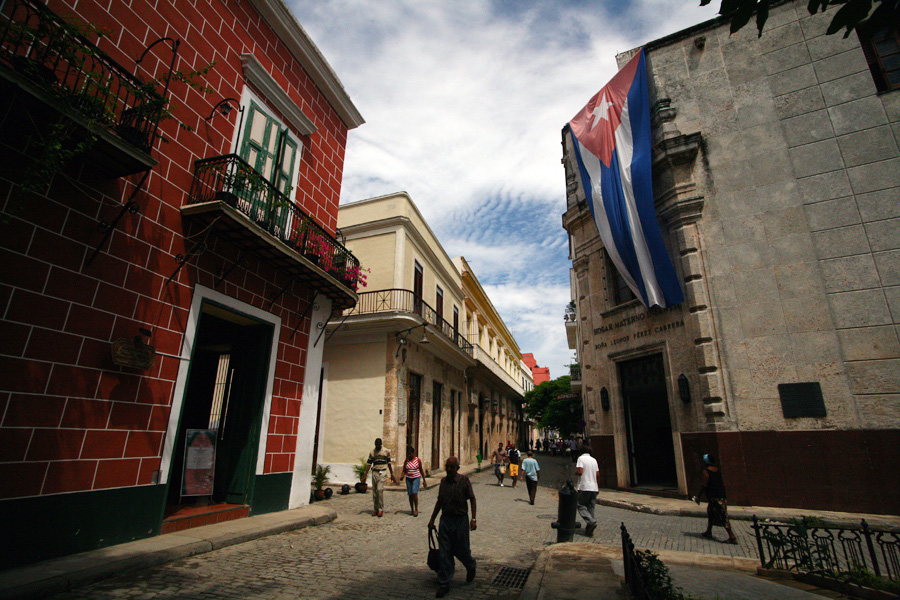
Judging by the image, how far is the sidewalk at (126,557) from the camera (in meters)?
4.15

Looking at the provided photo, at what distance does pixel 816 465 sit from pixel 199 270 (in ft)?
40.5

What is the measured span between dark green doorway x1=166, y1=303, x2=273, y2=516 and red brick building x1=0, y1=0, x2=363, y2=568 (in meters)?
0.05

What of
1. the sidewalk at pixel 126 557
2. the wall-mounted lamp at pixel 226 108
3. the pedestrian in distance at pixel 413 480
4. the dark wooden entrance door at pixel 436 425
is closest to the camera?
the sidewalk at pixel 126 557

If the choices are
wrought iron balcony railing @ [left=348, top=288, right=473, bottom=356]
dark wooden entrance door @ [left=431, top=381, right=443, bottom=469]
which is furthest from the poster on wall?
dark wooden entrance door @ [left=431, top=381, right=443, bottom=469]

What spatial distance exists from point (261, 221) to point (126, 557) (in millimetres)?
5135

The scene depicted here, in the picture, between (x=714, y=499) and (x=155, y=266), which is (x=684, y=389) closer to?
(x=714, y=499)

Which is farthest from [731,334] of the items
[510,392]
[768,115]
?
[510,392]

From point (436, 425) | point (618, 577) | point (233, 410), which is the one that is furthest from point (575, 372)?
point (618, 577)

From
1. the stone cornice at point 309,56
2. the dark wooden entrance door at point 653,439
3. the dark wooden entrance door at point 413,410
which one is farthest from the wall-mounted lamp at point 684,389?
the stone cornice at point 309,56

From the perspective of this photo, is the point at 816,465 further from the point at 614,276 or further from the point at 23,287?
the point at 23,287

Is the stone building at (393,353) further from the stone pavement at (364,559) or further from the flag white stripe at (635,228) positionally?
the flag white stripe at (635,228)

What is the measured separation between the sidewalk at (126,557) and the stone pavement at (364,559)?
18 millimetres

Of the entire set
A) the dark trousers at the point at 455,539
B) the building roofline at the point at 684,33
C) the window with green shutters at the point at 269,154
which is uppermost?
the building roofline at the point at 684,33

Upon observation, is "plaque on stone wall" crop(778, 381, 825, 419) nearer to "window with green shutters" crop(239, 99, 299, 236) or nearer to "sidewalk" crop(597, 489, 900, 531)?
"sidewalk" crop(597, 489, 900, 531)
